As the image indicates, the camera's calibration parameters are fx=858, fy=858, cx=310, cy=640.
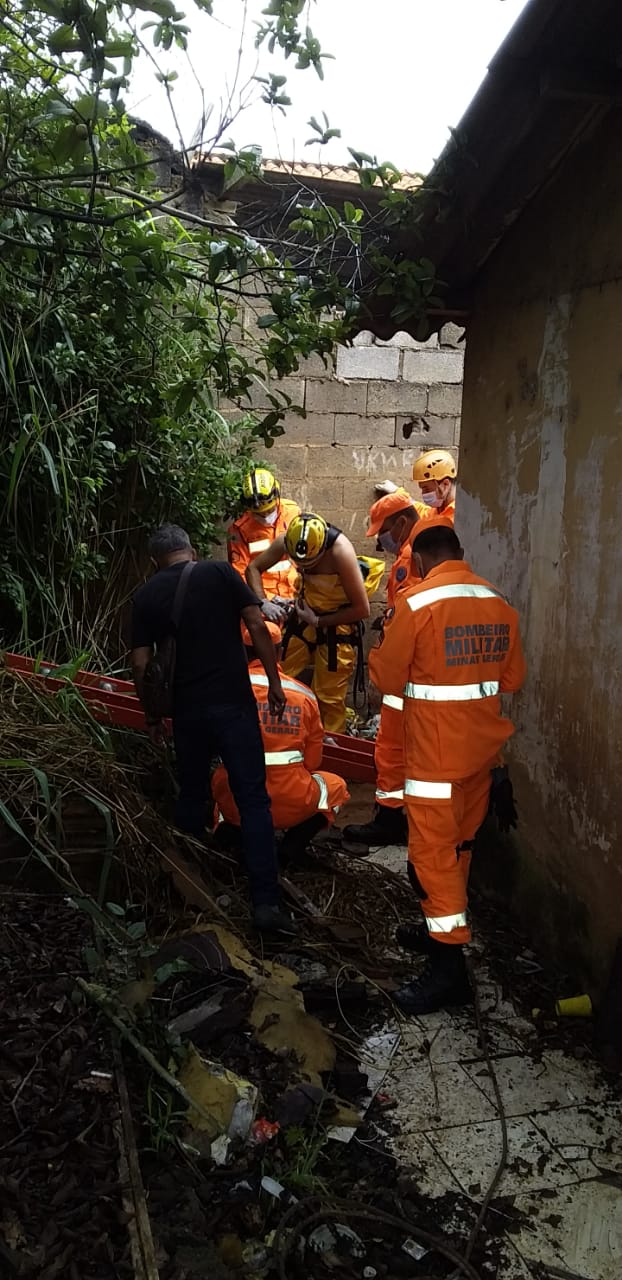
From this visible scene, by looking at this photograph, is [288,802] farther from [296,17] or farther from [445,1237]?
[296,17]

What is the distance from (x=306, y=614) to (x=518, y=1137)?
11.6 ft

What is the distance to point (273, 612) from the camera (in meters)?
5.56

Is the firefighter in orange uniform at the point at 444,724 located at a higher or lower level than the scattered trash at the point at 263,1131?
higher

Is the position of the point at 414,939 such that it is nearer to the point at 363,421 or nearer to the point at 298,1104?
the point at 298,1104

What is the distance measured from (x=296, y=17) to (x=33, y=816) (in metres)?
2.91

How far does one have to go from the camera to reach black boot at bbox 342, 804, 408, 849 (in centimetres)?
445

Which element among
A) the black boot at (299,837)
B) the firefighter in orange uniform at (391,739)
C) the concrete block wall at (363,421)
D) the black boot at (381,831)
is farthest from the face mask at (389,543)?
the black boot at (299,837)

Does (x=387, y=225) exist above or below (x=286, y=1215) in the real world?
above

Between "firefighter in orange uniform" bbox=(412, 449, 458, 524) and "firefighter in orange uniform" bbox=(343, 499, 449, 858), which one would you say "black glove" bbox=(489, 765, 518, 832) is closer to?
"firefighter in orange uniform" bbox=(343, 499, 449, 858)

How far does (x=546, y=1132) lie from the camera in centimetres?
259

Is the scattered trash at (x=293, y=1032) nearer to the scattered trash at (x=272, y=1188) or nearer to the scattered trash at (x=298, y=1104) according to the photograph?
the scattered trash at (x=298, y=1104)

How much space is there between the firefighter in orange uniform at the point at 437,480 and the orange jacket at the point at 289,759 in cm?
239

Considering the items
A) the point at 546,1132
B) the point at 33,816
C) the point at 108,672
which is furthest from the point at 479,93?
the point at 108,672

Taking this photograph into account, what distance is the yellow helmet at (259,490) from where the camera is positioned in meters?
6.10
